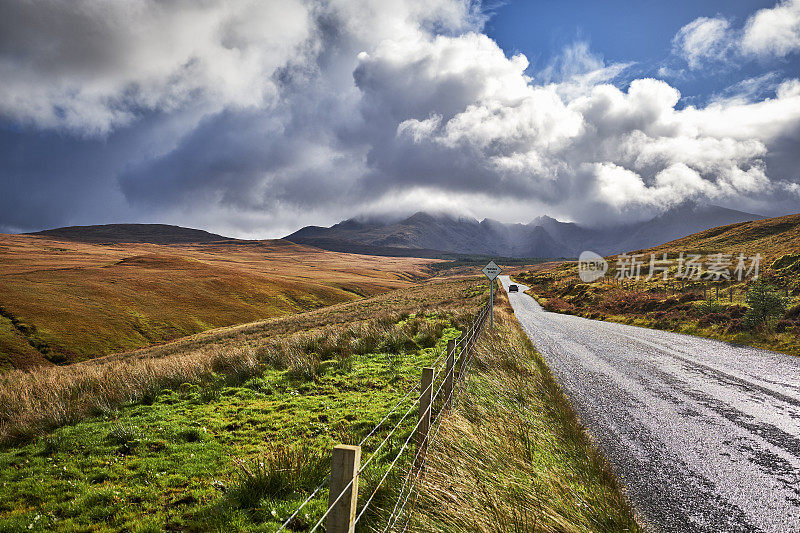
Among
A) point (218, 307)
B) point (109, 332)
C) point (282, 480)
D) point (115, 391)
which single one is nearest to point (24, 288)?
point (109, 332)

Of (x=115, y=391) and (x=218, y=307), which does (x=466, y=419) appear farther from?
(x=218, y=307)

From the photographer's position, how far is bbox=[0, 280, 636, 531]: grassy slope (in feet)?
15.3

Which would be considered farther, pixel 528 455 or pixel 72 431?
pixel 72 431

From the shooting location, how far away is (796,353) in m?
16.9

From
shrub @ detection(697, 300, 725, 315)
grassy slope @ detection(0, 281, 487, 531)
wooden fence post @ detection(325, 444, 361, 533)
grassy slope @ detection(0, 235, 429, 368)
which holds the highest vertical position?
wooden fence post @ detection(325, 444, 361, 533)

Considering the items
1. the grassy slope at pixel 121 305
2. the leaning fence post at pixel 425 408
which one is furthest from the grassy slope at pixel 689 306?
the grassy slope at pixel 121 305

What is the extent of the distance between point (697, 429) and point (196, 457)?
432 inches

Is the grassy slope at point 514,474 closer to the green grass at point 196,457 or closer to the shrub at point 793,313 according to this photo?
the green grass at point 196,457

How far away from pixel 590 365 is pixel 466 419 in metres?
10.8

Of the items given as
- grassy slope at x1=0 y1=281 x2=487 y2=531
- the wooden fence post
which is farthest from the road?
the wooden fence post

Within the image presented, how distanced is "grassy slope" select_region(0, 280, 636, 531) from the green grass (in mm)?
25

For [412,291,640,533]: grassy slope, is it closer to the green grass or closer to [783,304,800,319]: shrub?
the green grass

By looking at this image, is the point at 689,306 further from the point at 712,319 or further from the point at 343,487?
the point at 343,487

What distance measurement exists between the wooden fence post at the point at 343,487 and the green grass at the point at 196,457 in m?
2.03
